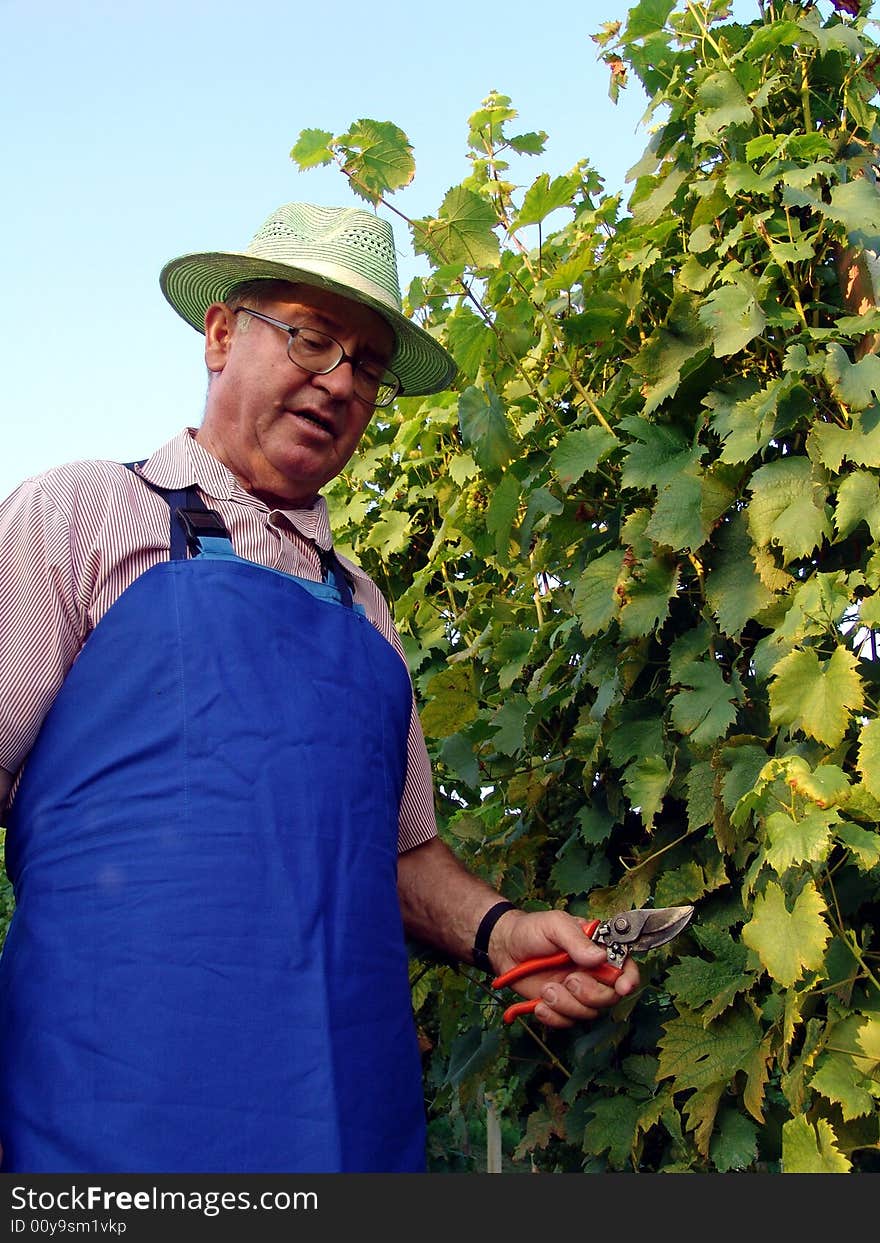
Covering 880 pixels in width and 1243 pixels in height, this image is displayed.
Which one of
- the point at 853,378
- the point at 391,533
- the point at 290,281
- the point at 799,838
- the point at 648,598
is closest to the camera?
the point at 799,838

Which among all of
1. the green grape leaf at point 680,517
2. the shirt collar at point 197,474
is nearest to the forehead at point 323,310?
the shirt collar at point 197,474

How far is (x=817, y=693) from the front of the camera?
1630 mm

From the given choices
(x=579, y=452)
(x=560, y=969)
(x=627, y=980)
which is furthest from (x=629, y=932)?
(x=579, y=452)

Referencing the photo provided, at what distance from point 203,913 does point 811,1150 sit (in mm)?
811

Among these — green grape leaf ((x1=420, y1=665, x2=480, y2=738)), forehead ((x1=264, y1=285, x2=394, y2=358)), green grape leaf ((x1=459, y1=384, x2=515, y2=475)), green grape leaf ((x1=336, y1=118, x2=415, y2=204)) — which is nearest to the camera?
forehead ((x1=264, y1=285, x2=394, y2=358))

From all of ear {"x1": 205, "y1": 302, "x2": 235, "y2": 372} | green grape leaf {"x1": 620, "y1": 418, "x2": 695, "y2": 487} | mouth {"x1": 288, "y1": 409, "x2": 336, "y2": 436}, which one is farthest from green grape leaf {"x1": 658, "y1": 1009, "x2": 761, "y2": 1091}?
ear {"x1": 205, "y1": 302, "x2": 235, "y2": 372}

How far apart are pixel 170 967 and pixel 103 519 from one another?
0.61 meters

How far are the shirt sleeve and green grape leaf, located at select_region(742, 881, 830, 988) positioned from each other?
95 centimetres

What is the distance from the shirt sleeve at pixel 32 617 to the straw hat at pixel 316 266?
1.92ft

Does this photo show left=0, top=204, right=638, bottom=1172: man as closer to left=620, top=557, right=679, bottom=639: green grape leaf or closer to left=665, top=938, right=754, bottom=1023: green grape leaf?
left=665, top=938, right=754, bottom=1023: green grape leaf

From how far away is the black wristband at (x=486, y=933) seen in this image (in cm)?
202

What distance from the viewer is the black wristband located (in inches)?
79.4

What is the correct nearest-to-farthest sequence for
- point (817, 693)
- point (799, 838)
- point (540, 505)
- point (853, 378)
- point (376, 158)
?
point (799, 838)
point (817, 693)
point (853, 378)
point (540, 505)
point (376, 158)

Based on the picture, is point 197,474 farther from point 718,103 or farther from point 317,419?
point 718,103
